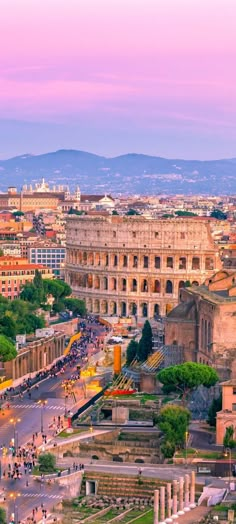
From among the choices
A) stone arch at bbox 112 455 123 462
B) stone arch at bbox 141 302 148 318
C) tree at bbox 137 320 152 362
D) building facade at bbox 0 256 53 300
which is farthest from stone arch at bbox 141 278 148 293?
stone arch at bbox 112 455 123 462

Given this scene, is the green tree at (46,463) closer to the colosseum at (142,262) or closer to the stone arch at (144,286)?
the colosseum at (142,262)

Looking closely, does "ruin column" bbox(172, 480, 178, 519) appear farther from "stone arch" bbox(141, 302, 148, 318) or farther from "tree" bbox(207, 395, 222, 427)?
"stone arch" bbox(141, 302, 148, 318)

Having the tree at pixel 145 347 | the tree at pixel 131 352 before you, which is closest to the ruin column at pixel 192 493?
the tree at pixel 145 347

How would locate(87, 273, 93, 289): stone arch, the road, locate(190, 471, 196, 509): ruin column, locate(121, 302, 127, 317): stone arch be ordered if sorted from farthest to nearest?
locate(87, 273, 93, 289): stone arch → locate(121, 302, 127, 317): stone arch → locate(190, 471, 196, 509): ruin column → the road

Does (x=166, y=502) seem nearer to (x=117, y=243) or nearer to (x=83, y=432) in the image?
(x=83, y=432)

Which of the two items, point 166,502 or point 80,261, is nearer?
point 166,502

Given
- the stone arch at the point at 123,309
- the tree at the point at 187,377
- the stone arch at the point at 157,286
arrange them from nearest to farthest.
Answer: the tree at the point at 187,377, the stone arch at the point at 157,286, the stone arch at the point at 123,309

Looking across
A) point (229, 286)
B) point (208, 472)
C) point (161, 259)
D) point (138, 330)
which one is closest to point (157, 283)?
point (161, 259)
